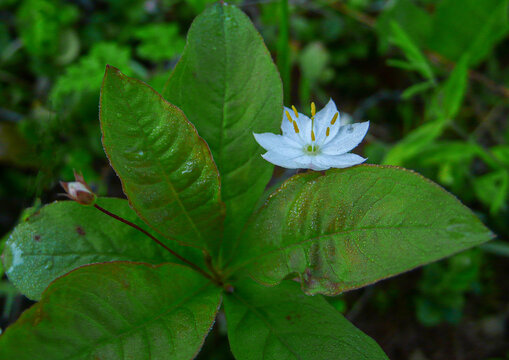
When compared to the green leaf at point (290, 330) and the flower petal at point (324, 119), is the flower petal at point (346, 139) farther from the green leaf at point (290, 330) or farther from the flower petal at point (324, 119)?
the green leaf at point (290, 330)

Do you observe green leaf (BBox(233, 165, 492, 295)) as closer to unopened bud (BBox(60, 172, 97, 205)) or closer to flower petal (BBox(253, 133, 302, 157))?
flower petal (BBox(253, 133, 302, 157))

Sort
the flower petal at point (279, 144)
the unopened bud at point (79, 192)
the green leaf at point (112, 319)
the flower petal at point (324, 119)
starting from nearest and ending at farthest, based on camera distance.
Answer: the green leaf at point (112, 319), the unopened bud at point (79, 192), the flower petal at point (279, 144), the flower petal at point (324, 119)

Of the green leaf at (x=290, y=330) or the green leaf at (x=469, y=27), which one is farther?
the green leaf at (x=469, y=27)

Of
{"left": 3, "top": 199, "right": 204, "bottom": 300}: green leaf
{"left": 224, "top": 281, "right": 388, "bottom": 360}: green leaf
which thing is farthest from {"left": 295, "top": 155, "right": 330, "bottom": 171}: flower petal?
{"left": 3, "top": 199, "right": 204, "bottom": 300}: green leaf

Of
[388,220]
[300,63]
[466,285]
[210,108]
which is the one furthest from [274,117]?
[300,63]

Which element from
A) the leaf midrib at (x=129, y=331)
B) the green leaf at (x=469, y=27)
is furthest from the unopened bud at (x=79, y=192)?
the green leaf at (x=469, y=27)

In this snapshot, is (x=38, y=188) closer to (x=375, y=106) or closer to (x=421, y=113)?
(x=375, y=106)
